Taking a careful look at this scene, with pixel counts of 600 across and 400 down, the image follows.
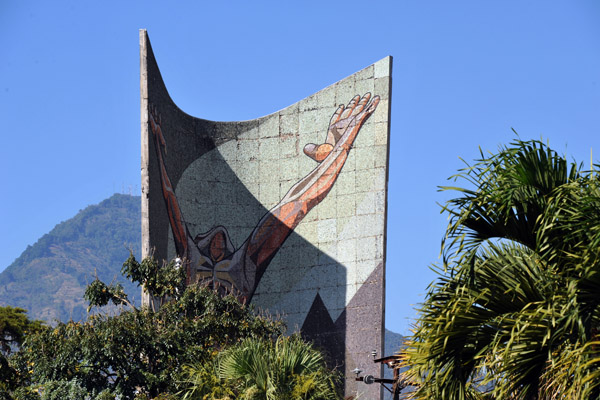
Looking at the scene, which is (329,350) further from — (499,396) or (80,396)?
(499,396)

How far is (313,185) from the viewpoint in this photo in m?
24.9

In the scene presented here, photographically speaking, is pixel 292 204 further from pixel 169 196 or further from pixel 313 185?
pixel 169 196

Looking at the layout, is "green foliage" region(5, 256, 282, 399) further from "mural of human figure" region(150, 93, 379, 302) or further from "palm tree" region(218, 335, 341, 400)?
"mural of human figure" region(150, 93, 379, 302)

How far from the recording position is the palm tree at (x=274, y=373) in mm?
11008

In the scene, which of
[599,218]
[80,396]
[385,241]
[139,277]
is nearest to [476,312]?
[599,218]

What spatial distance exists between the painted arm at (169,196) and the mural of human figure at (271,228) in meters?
0.05

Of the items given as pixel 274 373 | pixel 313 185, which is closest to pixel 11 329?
pixel 313 185

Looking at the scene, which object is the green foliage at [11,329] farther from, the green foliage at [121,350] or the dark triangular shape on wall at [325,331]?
the green foliage at [121,350]

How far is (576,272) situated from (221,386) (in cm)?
637

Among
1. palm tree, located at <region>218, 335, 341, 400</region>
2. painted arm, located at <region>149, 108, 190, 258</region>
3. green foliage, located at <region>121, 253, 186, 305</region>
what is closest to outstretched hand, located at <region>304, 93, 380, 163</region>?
painted arm, located at <region>149, 108, 190, 258</region>

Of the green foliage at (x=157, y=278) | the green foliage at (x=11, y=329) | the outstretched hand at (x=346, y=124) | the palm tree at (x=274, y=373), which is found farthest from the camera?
the green foliage at (x=11, y=329)

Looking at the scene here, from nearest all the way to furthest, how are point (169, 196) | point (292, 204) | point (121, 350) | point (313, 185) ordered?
1. point (121, 350)
2. point (169, 196)
3. point (313, 185)
4. point (292, 204)

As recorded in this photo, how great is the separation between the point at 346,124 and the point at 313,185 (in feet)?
6.00

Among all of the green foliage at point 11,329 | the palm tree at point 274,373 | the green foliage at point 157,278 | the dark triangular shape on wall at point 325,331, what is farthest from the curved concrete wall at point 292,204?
the palm tree at point 274,373
